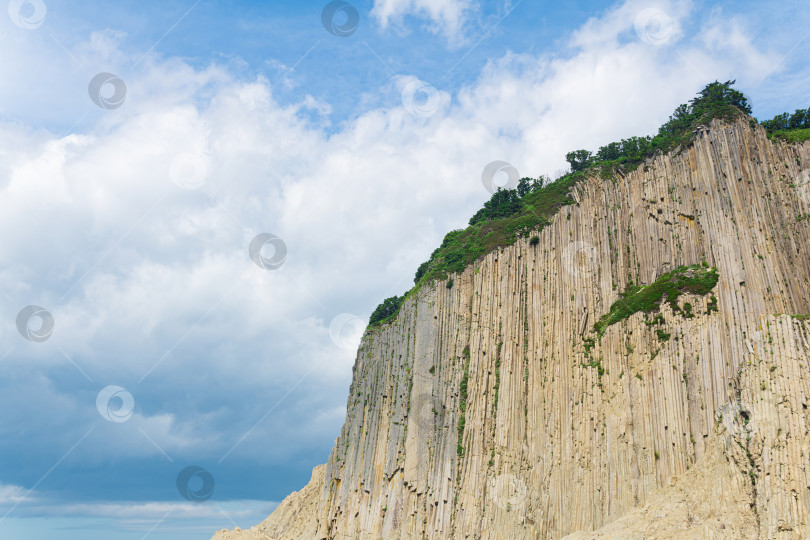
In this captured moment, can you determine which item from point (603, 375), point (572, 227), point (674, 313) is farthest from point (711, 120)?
point (603, 375)

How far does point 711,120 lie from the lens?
157 ft

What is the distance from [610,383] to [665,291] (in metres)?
6.77

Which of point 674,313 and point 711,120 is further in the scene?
point 711,120

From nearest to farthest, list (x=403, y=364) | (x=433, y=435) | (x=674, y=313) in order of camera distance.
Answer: (x=674, y=313), (x=433, y=435), (x=403, y=364)

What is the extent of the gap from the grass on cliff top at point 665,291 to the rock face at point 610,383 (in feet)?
2.25

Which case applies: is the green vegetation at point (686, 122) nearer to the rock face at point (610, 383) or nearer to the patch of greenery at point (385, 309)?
the rock face at point (610, 383)

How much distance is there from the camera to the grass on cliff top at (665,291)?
41.0 m

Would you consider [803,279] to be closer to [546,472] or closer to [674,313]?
[674,313]

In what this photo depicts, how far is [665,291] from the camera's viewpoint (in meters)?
42.0

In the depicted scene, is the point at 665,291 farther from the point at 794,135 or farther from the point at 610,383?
the point at 794,135

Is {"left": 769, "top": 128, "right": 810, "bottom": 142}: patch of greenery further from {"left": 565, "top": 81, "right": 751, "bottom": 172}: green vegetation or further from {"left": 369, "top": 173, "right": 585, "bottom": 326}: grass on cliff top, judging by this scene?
{"left": 369, "top": 173, "right": 585, "bottom": 326}: grass on cliff top

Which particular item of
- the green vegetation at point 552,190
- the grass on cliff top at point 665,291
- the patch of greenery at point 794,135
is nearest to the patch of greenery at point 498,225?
the green vegetation at point 552,190

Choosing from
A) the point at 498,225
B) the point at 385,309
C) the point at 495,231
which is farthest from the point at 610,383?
the point at 385,309

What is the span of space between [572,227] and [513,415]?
15.1 m
